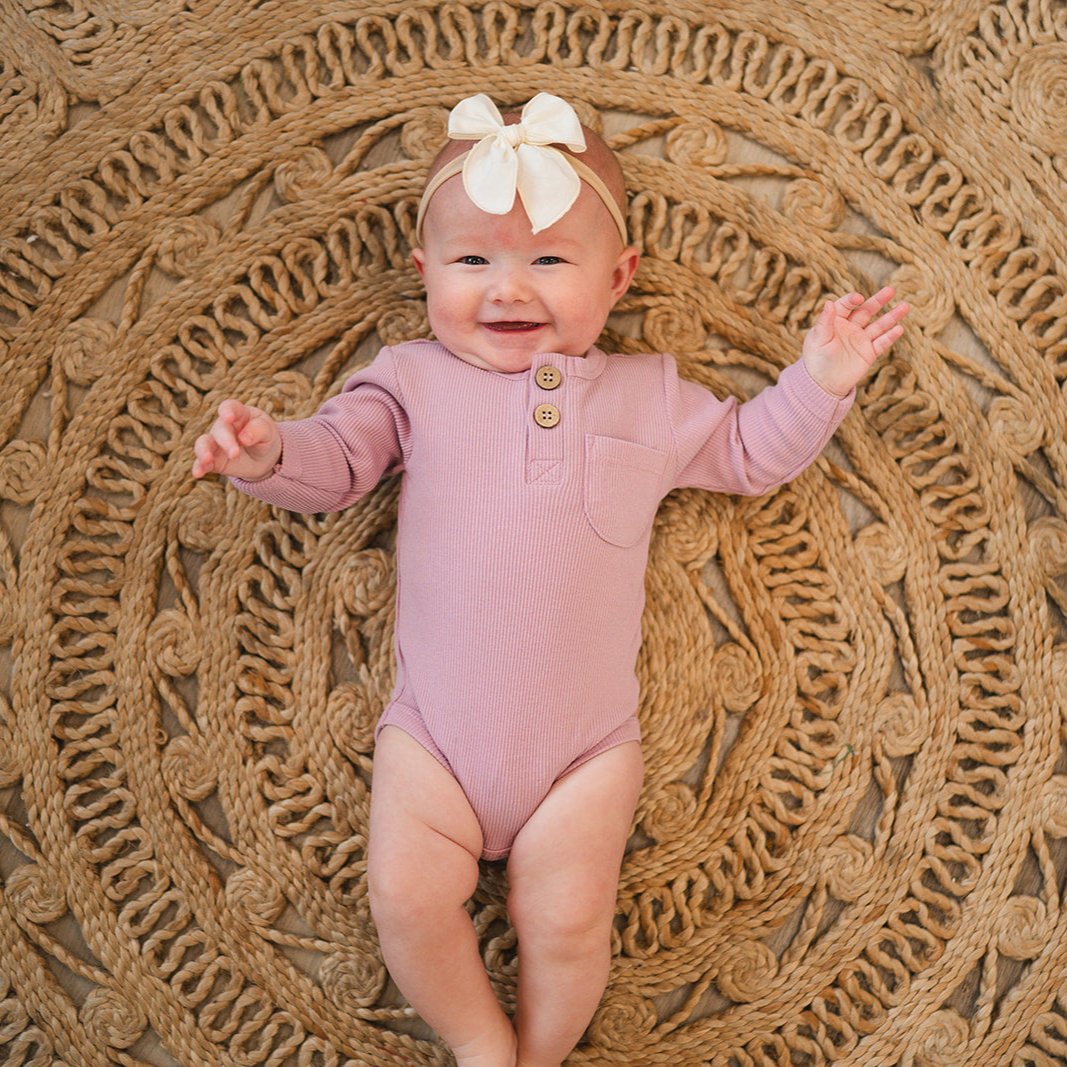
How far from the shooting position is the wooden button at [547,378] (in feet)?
4.04

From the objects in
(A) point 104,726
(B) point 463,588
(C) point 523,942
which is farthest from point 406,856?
(A) point 104,726

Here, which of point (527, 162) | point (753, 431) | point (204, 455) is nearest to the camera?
point (204, 455)

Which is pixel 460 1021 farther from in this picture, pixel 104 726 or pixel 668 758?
pixel 104 726

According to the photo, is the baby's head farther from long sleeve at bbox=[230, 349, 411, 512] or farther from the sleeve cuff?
the sleeve cuff

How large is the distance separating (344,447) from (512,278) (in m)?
0.25

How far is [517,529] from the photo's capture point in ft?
3.97

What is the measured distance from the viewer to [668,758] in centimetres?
136

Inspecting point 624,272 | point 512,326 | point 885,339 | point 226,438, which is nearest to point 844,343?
point 885,339

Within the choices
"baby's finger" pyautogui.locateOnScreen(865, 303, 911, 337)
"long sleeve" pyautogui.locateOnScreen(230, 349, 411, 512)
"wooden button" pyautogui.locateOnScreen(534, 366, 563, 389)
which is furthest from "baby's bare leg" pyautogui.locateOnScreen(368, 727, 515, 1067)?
"baby's finger" pyautogui.locateOnScreen(865, 303, 911, 337)

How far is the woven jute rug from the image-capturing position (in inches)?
51.8

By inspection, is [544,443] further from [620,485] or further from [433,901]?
[433,901]

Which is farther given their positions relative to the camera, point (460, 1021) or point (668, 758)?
point (668, 758)

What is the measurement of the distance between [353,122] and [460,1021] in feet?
3.42

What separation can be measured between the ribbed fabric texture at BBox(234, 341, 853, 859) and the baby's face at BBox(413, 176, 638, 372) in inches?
1.1
